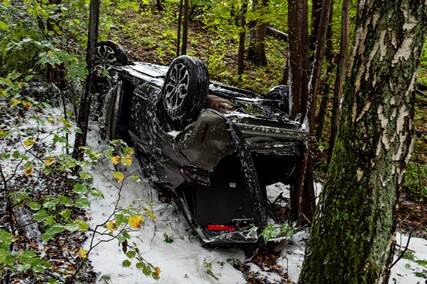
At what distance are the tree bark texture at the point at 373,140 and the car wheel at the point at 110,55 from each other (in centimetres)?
569

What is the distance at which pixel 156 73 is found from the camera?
619 centimetres

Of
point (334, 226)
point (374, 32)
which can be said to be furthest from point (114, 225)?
point (374, 32)

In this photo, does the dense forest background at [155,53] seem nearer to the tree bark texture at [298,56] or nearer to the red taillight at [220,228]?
the red taillight at [220,228]

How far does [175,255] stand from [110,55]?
4.58 m

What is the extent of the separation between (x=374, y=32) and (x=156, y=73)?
14.4 ft

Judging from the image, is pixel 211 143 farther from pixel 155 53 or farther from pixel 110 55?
pixel 155 53

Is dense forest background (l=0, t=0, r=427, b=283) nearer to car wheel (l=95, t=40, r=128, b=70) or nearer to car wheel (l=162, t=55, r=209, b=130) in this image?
car wheel (l=95, t=40, r=128, b=70)

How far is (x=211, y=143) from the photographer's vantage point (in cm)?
431

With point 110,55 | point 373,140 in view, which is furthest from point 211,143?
point 110,55

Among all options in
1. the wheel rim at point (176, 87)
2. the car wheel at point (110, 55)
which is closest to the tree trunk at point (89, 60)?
the wheel rim at point (176, 87)

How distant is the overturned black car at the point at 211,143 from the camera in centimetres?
430

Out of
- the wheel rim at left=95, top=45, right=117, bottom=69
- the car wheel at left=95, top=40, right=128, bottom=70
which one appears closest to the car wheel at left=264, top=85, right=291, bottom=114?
the car wheel at left=95, top=40, right=128, bottom=70

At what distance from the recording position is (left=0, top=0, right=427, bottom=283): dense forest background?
452 cm

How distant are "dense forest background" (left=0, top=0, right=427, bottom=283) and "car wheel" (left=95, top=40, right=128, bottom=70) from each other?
1.72 feet
